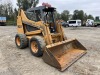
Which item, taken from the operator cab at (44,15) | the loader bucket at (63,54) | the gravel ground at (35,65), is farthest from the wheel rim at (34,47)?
the operator cab at (44,15)

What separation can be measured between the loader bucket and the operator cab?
1.12m

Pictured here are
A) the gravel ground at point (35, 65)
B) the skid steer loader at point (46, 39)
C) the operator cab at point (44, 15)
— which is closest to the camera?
the gravel ground at point (35, 65)

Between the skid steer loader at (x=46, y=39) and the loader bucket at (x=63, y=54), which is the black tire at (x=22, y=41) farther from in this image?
the loader bucket at (x=63, y=54)

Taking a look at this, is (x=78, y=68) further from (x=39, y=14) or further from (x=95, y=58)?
(x=39, y=14)

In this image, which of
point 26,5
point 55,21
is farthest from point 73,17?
point 55,21

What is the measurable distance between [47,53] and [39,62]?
681mm

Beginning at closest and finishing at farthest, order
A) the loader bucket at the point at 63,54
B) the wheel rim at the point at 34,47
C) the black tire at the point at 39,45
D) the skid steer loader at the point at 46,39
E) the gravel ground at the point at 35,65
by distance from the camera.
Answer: the gravel ground at the point at 35,65, the loader bucket at the point at 63,54, the skid steer loader at the point at 46,39, the black tire at the point at 39,45, the wheel rim at the point at 34,47

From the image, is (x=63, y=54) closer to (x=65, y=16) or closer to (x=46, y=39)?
(x=46, y=39)

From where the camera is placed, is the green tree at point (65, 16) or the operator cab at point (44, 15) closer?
the operator cab at point (44, 15)

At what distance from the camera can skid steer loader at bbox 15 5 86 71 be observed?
6.93m

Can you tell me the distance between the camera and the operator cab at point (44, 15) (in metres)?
8.08

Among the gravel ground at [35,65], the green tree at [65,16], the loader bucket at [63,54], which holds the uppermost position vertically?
the green tree at [65,16]

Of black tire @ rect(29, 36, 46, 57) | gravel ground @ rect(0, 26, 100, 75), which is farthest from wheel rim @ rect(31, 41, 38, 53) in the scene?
gravel ground @ rect(0, 26, 100, 75)

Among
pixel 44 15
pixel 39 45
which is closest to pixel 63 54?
pixel 39 45
